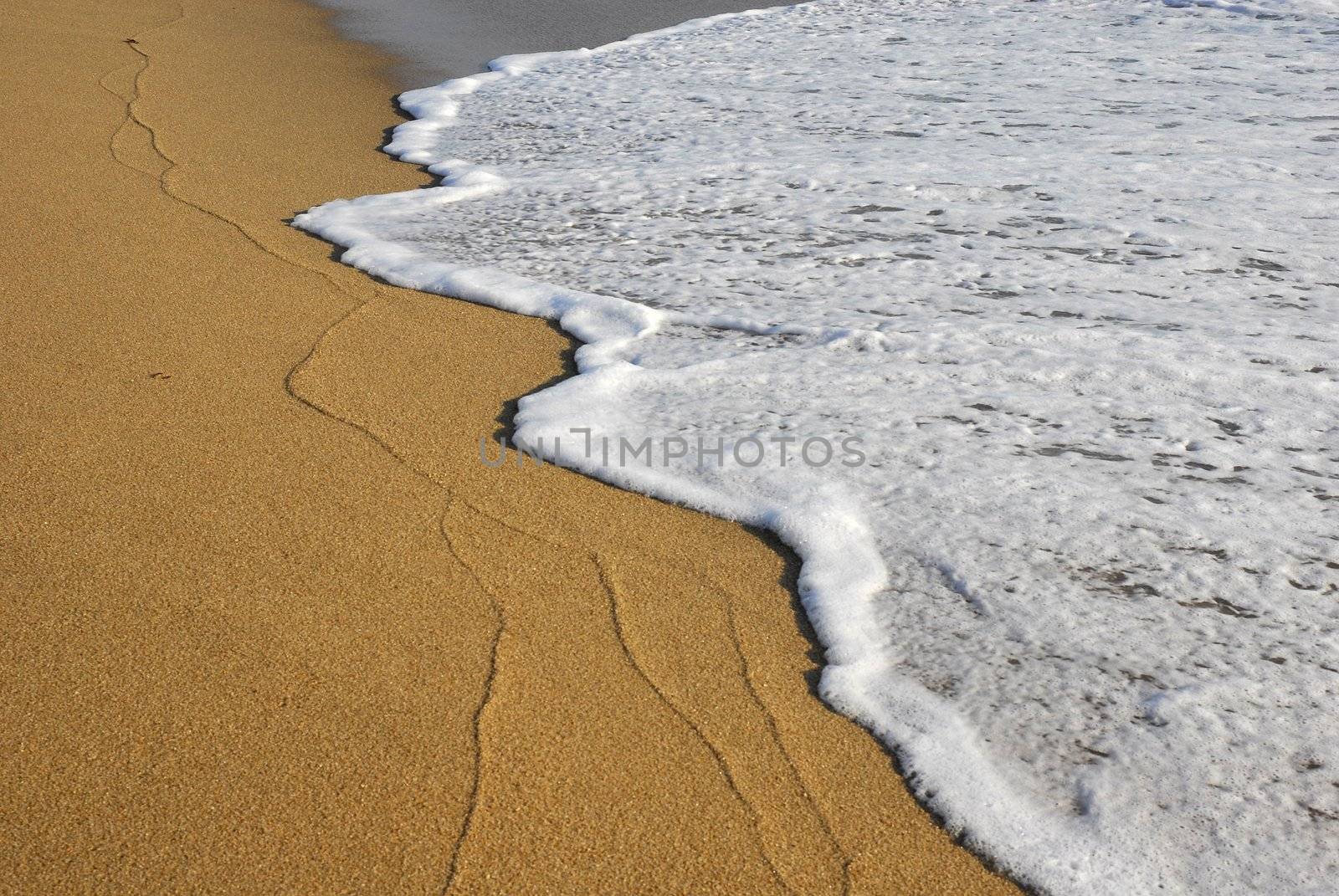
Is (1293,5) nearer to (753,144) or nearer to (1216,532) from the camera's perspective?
(753,144)

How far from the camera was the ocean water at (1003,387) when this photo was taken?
2.23 meters

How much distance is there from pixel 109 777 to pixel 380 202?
3903mm

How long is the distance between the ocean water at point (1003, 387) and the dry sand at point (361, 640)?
0.66 ft

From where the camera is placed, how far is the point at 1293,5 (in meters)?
9.48

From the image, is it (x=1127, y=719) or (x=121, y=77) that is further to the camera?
(x=121, y=77)

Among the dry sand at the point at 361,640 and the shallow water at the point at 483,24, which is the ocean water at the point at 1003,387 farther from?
the shallow water at the point at 483,24

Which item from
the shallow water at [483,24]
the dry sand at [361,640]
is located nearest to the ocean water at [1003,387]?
the dry sand at [361,640]

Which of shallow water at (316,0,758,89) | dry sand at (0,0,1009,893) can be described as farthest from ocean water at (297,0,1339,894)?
shallow water at (316,0,758,89)

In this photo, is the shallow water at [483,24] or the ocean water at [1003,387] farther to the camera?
the shallow water at [483,24]

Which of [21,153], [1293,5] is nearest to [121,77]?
[21,153]

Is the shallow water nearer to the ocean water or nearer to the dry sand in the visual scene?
the ocean water

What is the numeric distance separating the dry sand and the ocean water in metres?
0.20

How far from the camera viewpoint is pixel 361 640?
2396mm

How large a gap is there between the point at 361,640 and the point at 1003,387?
211 cm
